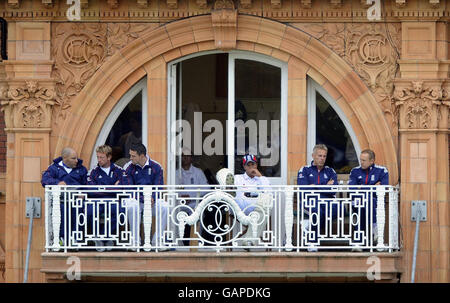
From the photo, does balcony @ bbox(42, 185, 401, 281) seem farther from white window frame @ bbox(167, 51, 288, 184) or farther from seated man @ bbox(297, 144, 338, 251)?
white window frame @ bbox(167, 51, 288, 184)

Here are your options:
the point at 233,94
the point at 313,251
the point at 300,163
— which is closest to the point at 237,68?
the point at 233,94

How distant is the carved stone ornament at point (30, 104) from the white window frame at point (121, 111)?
908 millimetres

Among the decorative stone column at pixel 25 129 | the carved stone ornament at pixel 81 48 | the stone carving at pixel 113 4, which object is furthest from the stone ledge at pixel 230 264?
the stone carving at pixel 113 4

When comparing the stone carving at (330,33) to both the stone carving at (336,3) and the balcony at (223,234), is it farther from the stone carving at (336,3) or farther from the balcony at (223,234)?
the balcony at (223,234)

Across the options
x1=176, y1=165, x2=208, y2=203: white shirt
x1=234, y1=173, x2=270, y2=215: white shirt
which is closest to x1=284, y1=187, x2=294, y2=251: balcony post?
x1=234, y1=173, x2=270, y2=215: white shirt

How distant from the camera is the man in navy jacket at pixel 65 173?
21.2 m

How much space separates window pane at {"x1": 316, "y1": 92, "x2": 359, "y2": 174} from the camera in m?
22.2

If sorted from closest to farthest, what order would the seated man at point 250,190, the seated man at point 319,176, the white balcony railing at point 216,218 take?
1. the white balcony railing at point 216,218
2. the seated man at point 250,190
3. the seated man at point 319,176

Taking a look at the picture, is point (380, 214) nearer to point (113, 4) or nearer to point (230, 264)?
point (230, 264)

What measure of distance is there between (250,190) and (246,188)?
72 millimetres

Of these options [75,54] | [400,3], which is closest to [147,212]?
[75,54]

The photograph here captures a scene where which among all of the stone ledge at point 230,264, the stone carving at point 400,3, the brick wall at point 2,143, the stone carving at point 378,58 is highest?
the stone carving at point 400,3

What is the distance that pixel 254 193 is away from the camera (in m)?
21.3

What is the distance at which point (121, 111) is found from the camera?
22.5 m
